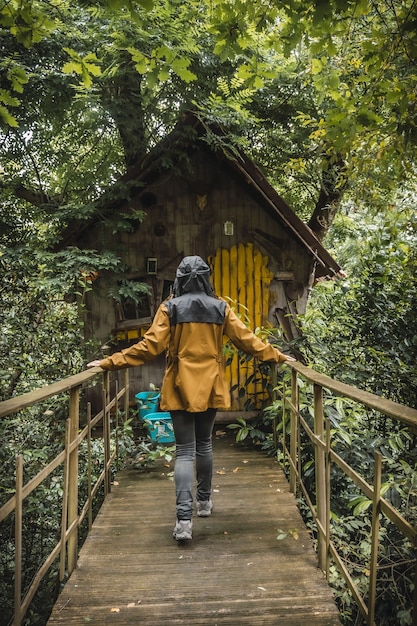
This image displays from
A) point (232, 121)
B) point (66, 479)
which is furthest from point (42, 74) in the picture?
point (66, 479)

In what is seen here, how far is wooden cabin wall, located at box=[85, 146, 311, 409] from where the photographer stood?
25.0 ft

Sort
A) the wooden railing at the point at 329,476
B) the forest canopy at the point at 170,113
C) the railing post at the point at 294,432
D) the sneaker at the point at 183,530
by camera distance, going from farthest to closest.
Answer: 1. the railing post at the point at 294,432
2. the sneaker at the point at 183,530
3. the forest canopy at the point at 170,113
4. the wooden railing at the point at 329,476

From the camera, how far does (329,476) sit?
117 inches

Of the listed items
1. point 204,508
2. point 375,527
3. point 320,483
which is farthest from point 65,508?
point 375,527

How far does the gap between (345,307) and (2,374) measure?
156 inches

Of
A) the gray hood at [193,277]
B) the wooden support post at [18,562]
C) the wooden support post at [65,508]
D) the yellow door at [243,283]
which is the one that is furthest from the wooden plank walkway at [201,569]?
Result: the yellow door at [243,283]

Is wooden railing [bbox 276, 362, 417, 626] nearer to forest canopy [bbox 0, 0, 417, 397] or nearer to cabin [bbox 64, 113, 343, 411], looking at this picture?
forest canopy [bbox 0, 0, 417, 397]

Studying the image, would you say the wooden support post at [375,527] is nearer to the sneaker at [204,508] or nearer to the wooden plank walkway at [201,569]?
the wooden plank walkway at [201,569]

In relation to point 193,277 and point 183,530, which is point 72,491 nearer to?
point 183,530

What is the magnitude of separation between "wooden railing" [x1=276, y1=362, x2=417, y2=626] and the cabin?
8.77ft

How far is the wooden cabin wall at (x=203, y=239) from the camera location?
7605mm

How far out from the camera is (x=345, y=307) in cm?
605

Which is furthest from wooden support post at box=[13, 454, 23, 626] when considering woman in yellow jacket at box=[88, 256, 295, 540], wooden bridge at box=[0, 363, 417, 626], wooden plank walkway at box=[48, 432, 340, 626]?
woman in yellow jacket at box=[88, 256, 295, 540]

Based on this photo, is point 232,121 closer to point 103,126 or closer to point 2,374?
point 103,126
